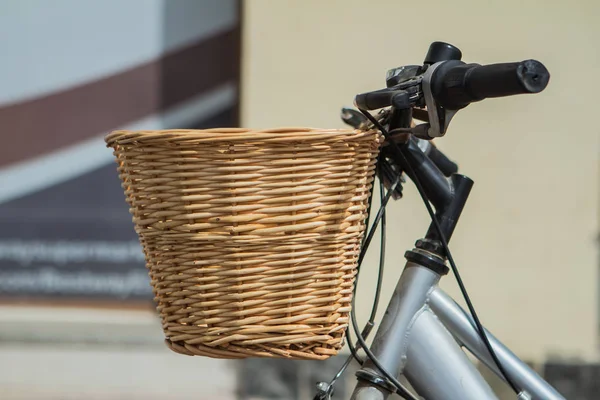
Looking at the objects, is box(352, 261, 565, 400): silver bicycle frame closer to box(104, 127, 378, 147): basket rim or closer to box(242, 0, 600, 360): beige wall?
box(104, 127, 378, 147): basket rim

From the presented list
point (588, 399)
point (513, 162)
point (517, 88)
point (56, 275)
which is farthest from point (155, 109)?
point (517, 88)

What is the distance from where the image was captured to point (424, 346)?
4.06 feet

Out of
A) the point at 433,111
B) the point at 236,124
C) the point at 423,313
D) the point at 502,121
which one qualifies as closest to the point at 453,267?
the point at 423,313

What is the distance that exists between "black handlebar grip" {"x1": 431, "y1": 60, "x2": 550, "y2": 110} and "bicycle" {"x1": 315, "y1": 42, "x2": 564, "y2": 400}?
5 cm

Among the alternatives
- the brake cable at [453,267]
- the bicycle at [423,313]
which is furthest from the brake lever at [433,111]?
the brake cable at [453,267]

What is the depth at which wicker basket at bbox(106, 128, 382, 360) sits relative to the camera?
1058 millimetres

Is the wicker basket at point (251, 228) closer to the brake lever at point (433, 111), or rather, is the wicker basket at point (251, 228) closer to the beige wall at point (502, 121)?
the brake lever at point (433, 111)

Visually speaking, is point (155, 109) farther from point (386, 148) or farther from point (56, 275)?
point (386, 148)

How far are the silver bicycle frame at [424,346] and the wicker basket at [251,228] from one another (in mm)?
106

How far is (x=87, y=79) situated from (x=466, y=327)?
306 cm

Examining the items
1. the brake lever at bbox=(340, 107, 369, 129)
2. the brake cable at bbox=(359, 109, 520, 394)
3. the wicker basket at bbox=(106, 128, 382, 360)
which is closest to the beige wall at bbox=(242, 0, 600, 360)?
the brake lever at bbox=(340, 107, 369, 129)

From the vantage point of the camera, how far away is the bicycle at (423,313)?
46.5 inches

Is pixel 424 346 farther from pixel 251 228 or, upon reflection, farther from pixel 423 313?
pixel 251 228

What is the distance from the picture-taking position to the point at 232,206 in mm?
1062
